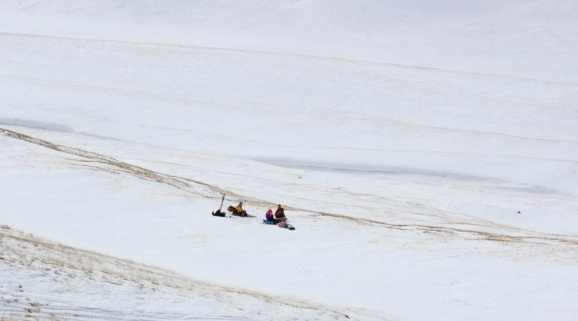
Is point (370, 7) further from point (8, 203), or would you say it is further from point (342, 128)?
point (8, 203)

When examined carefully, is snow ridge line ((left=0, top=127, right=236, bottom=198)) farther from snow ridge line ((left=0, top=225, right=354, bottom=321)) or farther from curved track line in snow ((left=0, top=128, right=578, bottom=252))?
snow ridge line ((left=0, top=225, right=354, bottom=321))

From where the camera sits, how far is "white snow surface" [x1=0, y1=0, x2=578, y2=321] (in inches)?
846

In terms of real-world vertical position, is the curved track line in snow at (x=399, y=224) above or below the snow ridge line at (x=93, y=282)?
above

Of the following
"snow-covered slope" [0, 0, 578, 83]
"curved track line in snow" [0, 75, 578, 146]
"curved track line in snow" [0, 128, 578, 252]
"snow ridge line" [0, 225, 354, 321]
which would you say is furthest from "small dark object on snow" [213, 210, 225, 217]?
"snow-covered slope" [0, 0, 578, 83]

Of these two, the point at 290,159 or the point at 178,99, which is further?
the point at 178,99

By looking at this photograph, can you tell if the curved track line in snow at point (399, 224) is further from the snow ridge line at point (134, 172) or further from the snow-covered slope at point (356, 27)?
the snow-covered slope at point (356, 27)

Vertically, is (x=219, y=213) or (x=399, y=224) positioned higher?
(x=399, y=224)

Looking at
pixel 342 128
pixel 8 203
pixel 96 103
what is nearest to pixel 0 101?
pixel 96 103

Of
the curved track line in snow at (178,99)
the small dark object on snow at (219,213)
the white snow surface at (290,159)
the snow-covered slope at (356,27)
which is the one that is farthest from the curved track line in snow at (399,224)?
the snow-covered slope at (356,27)

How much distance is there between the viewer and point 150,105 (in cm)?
6125

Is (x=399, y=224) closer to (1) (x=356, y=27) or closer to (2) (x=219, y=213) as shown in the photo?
(2) (x=219, y=213)


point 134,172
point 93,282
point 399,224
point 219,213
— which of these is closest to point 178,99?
point 134,172

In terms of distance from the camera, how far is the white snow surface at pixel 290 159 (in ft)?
70.5

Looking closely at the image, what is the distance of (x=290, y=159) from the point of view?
5247 cm
